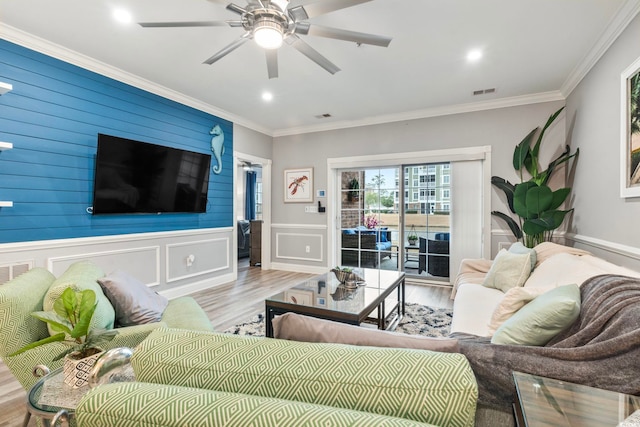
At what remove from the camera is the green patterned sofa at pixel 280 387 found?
56cm

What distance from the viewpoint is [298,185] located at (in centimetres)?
567

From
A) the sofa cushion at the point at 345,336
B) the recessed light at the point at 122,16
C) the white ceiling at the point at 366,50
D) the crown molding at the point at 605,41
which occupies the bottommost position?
the sofa cushion at the point at 345,336

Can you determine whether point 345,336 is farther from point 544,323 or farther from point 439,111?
point 439,111

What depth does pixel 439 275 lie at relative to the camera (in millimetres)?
4727

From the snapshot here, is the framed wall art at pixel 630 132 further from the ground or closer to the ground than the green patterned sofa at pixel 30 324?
further from the ground

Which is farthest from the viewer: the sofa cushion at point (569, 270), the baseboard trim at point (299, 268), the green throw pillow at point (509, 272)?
the baseboard trim at point (299, 268)

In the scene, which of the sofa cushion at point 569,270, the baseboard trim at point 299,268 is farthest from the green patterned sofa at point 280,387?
the baseboard trim at point 299,268

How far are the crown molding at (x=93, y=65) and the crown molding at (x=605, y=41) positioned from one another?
4.44 m

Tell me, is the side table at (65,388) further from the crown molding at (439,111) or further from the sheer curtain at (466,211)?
the crown molding at (439,111)

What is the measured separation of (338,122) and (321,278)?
10.2ft

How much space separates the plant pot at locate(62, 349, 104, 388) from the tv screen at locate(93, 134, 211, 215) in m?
2.64

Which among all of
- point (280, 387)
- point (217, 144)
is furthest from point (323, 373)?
point (217, 144)

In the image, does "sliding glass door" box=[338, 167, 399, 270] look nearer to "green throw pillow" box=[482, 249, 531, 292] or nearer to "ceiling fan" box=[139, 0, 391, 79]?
"green throw pillow" box=[482, 249, 531, 292]

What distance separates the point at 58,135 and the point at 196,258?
2.11 m
